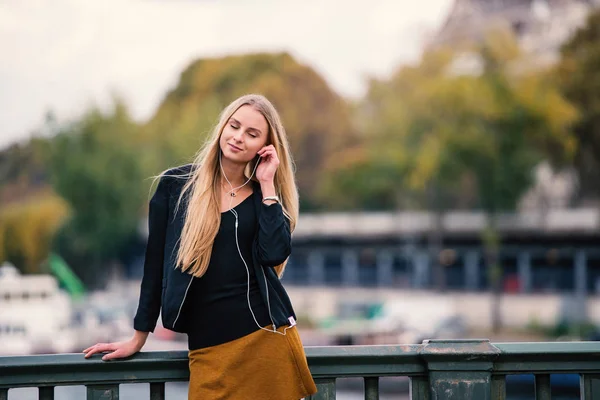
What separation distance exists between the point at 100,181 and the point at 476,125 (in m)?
17.3

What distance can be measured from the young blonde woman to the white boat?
3178 cm

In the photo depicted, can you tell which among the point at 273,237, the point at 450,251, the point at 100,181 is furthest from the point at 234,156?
the point at 100,181

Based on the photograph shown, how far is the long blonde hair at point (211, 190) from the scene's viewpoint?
3.10 meters

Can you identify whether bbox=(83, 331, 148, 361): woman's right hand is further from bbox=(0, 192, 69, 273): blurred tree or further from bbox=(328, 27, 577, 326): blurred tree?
bbox=(0, 192, 69, 273): blurred tree

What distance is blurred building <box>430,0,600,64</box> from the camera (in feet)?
150

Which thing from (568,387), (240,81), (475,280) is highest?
(240,81)

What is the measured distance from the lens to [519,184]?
101ft

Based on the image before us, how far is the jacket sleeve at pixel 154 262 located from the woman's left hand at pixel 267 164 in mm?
337

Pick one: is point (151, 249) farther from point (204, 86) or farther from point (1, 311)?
point (204, 86)

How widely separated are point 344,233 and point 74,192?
11.7 meters

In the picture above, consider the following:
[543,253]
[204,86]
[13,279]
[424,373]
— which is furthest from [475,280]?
[424,373]

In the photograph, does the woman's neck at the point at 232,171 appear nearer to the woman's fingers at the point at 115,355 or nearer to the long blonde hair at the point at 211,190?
the long blonde hair at the point at 211,190

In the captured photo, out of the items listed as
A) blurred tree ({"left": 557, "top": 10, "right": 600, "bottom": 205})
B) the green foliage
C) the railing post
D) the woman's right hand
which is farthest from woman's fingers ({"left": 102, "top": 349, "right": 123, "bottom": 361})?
blurred tree ({"left": 557, "top": 10, "right": 600, "bottom": 205})

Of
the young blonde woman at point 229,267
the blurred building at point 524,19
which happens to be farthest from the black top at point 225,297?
the blurred building at point 524,19
